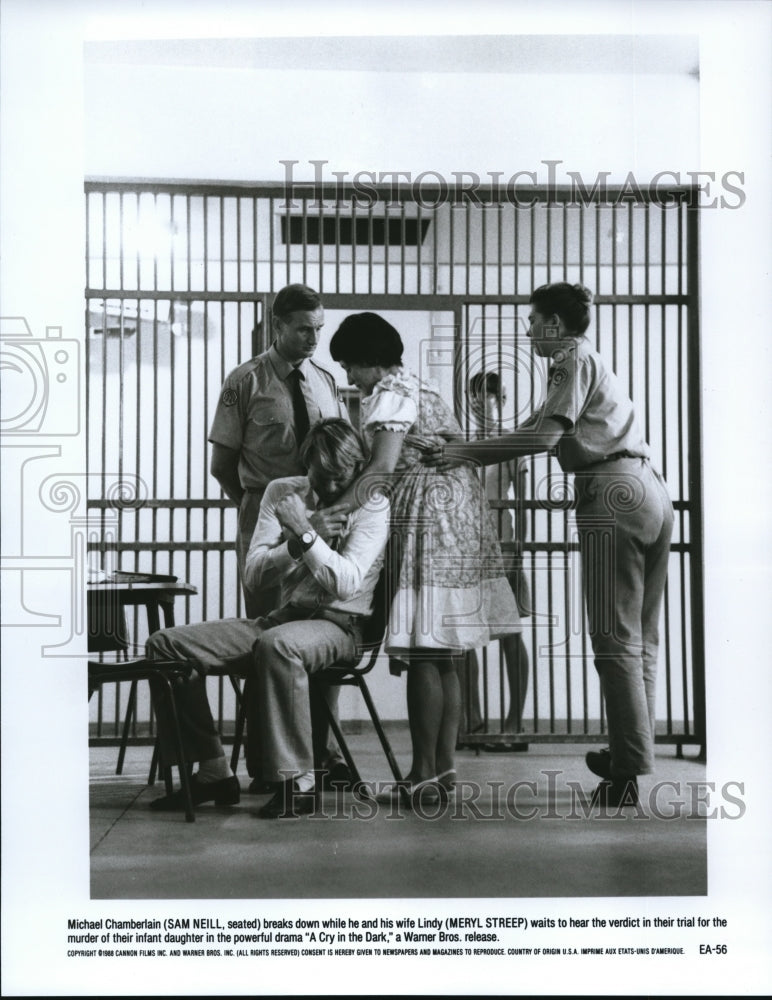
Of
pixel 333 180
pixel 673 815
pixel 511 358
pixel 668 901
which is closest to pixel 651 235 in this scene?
pixel 511 358

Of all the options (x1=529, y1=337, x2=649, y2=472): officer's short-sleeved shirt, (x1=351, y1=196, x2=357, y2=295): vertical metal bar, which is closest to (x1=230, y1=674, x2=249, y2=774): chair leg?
(x1=529, y1=337, x2=649, y2=472): officer's short-sleeved shirt

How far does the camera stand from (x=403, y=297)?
11.5ft

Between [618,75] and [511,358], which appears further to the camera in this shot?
[511,358]

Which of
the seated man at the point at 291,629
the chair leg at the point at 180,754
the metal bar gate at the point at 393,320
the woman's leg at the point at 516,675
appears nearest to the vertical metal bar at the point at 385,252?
the metal bar gate at the point at 393,320

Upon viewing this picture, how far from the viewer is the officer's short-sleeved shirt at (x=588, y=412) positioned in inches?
127

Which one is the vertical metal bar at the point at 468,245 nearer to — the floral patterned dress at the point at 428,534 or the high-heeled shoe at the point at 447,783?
the floral patterned dress at the point at 428,534

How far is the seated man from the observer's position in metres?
3.09

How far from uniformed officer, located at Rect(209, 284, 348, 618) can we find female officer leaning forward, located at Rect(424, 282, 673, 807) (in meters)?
0.40

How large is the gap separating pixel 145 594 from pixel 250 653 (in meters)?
0.35

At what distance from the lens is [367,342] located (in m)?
3.29

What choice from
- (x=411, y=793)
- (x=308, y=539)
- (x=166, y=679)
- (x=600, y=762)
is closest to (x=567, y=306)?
(x=308, y=539)

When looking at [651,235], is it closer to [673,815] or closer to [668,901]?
[673,815]

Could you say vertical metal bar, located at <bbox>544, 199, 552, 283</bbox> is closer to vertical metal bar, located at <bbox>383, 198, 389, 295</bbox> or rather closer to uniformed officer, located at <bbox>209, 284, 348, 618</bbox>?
vertical metal bar, located at <bbox>383, 198, 389, 295</bbox>

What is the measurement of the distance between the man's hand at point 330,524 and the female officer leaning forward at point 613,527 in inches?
12.0
